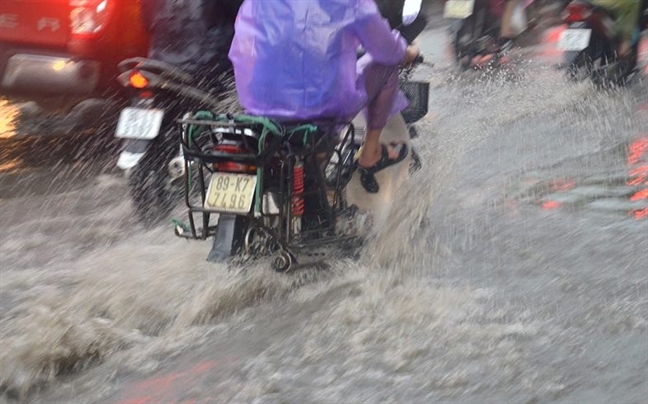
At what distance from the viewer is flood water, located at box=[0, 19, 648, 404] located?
3.81 metres

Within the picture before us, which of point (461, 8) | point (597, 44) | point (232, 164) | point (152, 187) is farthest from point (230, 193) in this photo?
point (461, 8)

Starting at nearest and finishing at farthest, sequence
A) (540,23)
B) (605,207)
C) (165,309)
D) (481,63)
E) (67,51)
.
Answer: (165,309), (605,207), (67,51), (481,63), (540,23)

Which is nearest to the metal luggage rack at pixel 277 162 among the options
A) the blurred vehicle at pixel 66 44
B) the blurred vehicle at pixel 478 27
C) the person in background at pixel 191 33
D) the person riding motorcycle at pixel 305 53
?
the person riding motorcycle at pixel 305 53

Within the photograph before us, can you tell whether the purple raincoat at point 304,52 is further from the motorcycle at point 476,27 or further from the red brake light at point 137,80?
the motorcycle at point 476,27

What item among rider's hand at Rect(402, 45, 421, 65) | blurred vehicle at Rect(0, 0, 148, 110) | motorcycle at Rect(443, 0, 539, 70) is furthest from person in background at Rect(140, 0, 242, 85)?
motorcycle at Rect(443, 0, 539, 70)

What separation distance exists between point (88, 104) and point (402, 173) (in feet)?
9.99

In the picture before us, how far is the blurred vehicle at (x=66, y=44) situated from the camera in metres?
7.20

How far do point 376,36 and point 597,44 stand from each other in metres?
6.24

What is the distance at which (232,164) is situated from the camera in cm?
469

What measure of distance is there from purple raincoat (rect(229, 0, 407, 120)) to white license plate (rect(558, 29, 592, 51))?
19.9 ft

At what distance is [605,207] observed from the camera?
6.24m

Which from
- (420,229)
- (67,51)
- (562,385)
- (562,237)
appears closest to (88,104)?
(67,51)

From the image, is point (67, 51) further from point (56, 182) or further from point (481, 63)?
point (481, 63)

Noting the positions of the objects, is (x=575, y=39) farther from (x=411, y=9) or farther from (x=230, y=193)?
(x=230, y=193)
